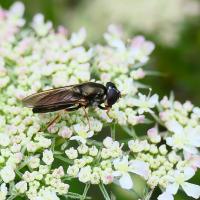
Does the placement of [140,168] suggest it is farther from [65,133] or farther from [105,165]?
[65,133]

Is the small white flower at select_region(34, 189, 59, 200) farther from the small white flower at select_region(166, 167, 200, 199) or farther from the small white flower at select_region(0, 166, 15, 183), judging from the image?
the small white flower at select_region(166, 167, 200, 199)

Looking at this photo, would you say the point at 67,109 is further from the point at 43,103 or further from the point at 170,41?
the point at 170,41

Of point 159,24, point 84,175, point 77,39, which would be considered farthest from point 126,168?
point 159,24

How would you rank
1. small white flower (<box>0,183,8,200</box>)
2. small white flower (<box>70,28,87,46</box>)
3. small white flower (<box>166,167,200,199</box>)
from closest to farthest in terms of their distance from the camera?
small white flower (<box>0,183,8,200</box>) < small white flower (<box>166,167,200,199</box>) < small white flower (<box>70,28,87,46</box>)

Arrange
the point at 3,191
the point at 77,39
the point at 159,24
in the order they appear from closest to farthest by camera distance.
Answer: the point at 3,191 → the point at 77,39 → the point at 159,24

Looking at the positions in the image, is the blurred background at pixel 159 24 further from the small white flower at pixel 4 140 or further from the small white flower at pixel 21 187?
the small white flower at pixel 21 187

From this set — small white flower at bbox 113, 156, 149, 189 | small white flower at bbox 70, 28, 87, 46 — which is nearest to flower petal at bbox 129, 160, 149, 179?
small white flower at bbox 113, 156, 149, 189

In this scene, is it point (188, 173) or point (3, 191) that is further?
point (188, 173)
